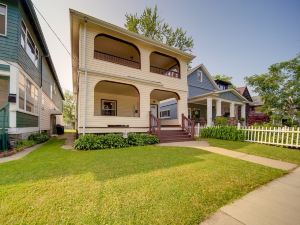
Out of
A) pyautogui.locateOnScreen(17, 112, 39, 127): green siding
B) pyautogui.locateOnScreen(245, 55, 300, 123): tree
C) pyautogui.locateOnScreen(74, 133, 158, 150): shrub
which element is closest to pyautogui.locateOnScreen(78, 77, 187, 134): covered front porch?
pyautogui.locateOnScreen(74, 133, 158, 150): shrub

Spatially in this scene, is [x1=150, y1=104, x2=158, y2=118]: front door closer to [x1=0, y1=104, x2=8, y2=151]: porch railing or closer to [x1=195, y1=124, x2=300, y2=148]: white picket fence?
[x1=195, y1=124, x2=300, y2=148]: white picket fence

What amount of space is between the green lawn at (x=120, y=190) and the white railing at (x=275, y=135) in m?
5.42

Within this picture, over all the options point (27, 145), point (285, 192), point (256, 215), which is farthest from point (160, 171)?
point (27, 145)

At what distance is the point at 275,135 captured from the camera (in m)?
9.38

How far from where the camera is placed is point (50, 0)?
867 centimetres

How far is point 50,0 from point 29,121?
6.68m

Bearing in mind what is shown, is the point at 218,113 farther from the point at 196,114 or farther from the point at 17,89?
the point at 17,89

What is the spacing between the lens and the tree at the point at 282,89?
1687 centimetres

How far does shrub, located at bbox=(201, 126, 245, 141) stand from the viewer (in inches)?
431

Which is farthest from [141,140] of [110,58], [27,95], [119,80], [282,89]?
[282,89]

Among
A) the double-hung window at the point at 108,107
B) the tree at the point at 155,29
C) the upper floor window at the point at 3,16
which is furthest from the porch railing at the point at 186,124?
the tree at the point at 155,29

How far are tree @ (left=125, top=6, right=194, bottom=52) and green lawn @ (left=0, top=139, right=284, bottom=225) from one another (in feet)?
80.9

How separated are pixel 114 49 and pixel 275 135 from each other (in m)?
12.0

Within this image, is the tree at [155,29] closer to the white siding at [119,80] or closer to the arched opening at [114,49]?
the arched opening at [114,49]
